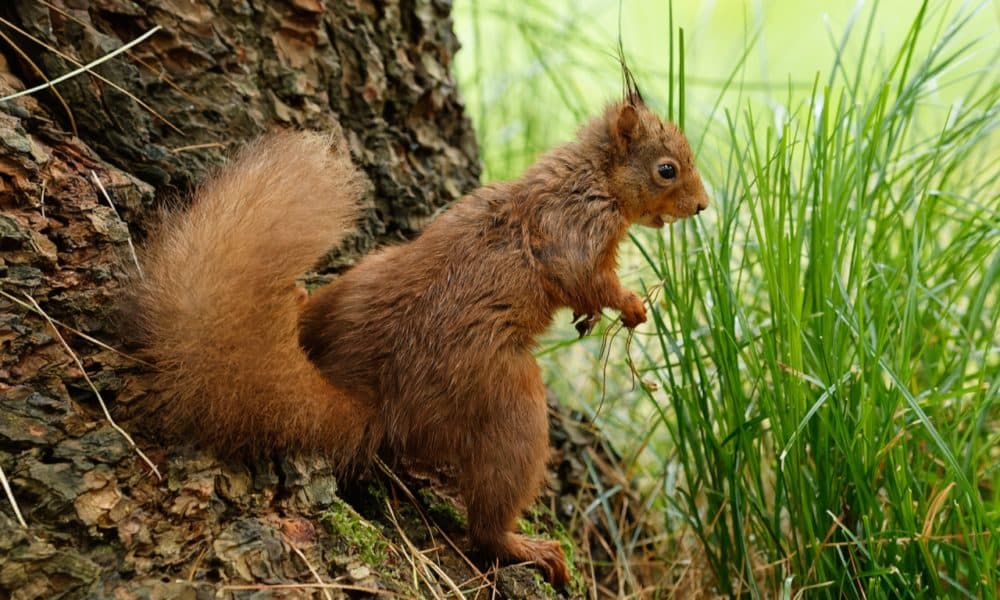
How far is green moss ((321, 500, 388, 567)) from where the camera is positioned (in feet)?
5.29

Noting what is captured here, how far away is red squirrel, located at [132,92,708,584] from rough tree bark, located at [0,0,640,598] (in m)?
0.10

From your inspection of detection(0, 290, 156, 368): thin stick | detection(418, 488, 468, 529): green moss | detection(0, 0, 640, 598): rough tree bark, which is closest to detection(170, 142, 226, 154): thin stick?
detection(0, 0, 640, 598): rough tree bark

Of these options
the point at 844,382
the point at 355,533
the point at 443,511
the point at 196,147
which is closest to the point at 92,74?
the point at 196,147

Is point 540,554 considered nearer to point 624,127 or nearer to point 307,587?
point 307,587

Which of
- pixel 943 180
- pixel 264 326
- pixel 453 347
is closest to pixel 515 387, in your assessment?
pixel 453 347

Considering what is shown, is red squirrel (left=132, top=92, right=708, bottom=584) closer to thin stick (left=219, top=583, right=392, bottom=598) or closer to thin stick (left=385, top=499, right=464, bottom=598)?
thin stick (left=385, top=499, right=464, bottom=598)

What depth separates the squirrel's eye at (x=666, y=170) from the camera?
2.20m

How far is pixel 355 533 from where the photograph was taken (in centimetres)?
164

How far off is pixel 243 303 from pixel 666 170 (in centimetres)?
111

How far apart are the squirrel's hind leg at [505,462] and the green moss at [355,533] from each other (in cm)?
21

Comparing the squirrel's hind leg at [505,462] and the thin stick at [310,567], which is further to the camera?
the squirrel's hind leg at [505,462]

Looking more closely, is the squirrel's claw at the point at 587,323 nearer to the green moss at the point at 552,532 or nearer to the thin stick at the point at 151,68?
the green moss at the point at 552,532

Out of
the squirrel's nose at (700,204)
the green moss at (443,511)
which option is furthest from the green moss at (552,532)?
the squirrel's nose at (700,204)

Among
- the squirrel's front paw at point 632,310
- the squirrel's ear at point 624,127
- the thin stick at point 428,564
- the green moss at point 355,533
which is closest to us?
the green moss at point 355,533
